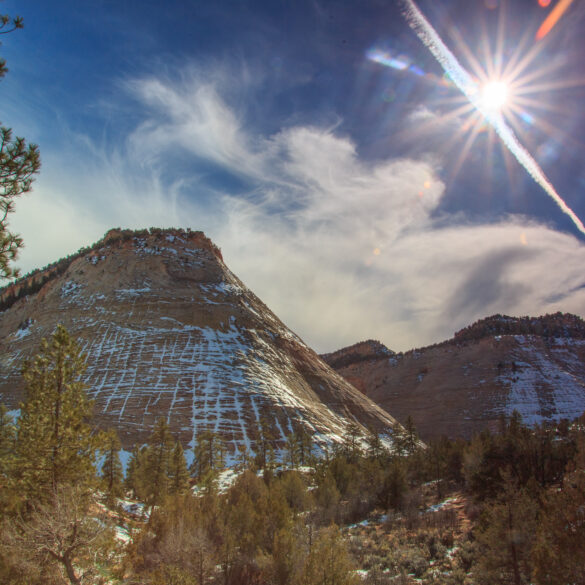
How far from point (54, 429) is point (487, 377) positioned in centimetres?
10083

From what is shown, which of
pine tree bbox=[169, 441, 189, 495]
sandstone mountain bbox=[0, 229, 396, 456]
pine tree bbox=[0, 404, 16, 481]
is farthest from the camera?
sandstone mountain bbox=[0, 229, 396, 456]

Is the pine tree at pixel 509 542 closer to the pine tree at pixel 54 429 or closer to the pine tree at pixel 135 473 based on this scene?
the pine tree at pixel 54 429

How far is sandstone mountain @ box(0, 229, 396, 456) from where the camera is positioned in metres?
48.0

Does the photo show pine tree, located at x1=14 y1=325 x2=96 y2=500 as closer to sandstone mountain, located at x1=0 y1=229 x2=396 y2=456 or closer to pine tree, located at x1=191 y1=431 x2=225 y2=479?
pine tree, located at x1=191 y1=431 x2=225 y2=479

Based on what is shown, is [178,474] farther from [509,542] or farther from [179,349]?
[179,349]

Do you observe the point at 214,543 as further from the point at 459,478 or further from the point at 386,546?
the point at 459,478

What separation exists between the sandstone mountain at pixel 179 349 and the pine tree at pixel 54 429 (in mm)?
31166

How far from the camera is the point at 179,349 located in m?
58.2

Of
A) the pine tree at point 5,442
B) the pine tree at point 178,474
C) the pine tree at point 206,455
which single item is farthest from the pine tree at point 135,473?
the pine tree at point 5,442

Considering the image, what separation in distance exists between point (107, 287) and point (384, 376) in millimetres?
79623

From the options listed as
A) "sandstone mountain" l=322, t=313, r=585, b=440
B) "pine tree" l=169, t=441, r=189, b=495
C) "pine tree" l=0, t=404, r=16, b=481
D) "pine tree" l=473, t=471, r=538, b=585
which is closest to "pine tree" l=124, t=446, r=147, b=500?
"pine tree" l=169, t=441, r=189, b=495

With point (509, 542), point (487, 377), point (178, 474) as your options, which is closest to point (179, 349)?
point (178, 474)

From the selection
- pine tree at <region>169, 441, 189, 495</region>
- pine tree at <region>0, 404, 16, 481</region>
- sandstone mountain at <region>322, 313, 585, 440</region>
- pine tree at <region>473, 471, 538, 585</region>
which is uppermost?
sandstone mountain at <region>322, 313, 585, 440</region>

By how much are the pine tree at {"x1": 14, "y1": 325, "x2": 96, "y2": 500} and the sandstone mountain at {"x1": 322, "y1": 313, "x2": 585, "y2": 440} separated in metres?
86.3
